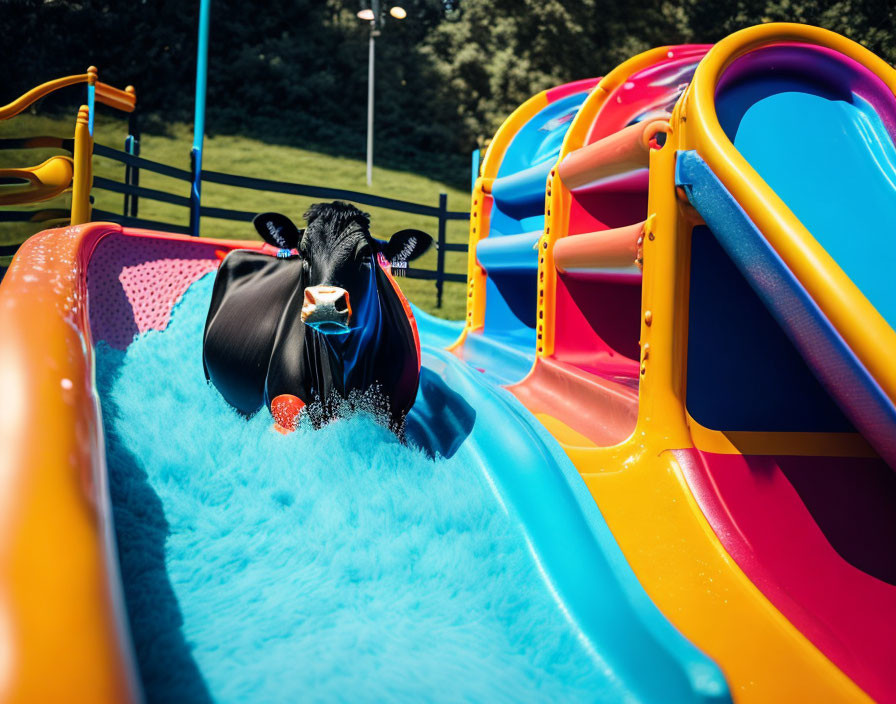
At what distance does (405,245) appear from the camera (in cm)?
237

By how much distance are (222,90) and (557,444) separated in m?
20.5

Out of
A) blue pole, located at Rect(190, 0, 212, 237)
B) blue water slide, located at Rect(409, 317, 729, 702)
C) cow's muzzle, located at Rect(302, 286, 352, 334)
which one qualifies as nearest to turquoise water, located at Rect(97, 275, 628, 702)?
blue water slide, located at Rect(409, 317, 729, 702)

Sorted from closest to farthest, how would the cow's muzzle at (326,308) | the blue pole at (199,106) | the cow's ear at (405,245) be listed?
1. the cow's muzzle at (326,308)
2. the cow's ear at (405,245)
3. the blue pole at (199,106)

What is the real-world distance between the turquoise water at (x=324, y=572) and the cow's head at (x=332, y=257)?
0.36 meters

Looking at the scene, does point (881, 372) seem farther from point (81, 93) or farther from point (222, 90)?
point (222, 90)

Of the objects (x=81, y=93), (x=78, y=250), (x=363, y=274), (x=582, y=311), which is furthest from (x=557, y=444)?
(x=81, y=93)

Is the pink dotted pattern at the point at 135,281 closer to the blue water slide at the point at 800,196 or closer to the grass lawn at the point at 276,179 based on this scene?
the blue water slide at the point at 800,196

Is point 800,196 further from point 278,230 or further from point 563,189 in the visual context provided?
point 278,230

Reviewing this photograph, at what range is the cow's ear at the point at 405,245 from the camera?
235cm

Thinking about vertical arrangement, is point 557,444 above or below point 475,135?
below

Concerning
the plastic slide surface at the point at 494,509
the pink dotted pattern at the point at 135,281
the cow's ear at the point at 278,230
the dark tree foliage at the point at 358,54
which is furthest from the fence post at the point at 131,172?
the dark tree foliage at the point at 358,54

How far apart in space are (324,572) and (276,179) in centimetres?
1537

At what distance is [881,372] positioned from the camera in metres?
1.43

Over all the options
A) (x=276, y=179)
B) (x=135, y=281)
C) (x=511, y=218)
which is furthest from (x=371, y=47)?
(x=135, y=281)
